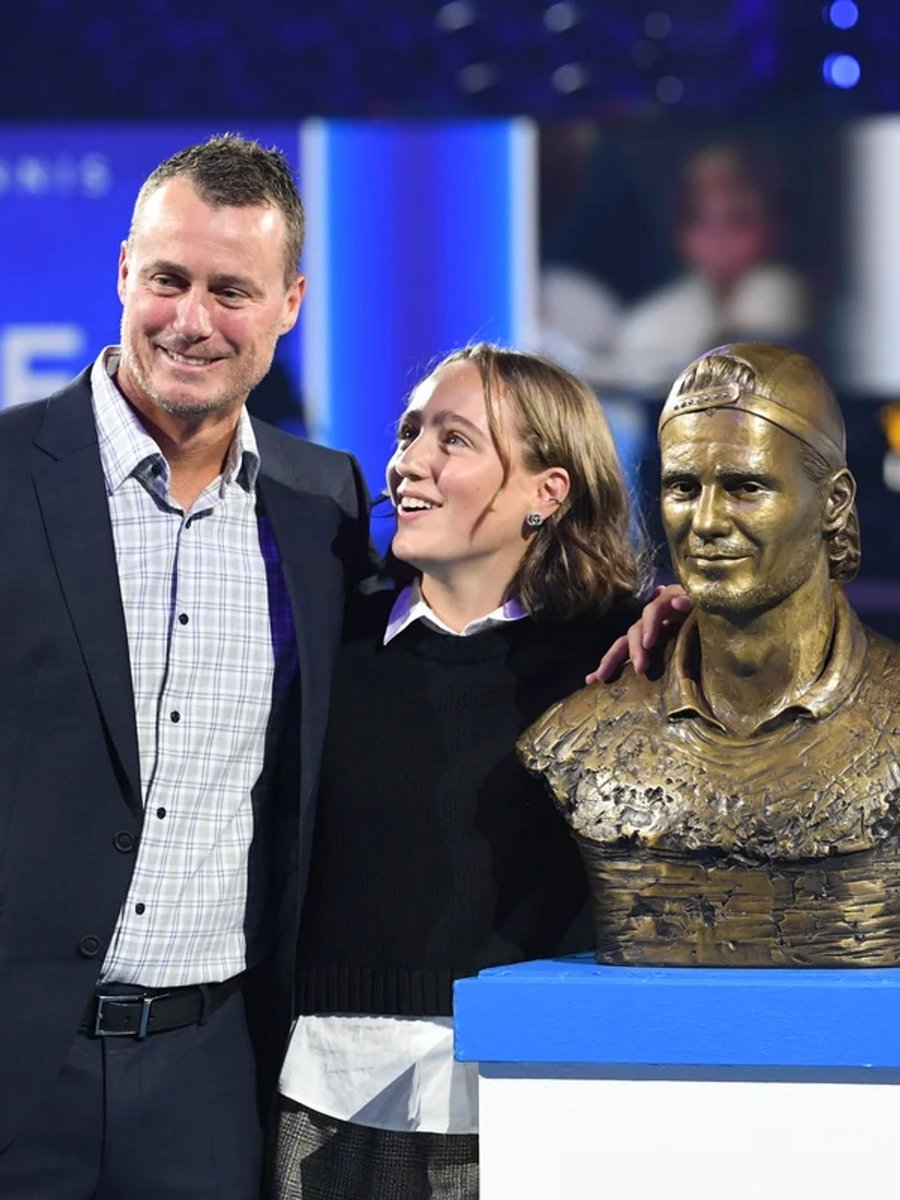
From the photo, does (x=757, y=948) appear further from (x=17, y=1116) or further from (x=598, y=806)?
(x=17, y=1116)

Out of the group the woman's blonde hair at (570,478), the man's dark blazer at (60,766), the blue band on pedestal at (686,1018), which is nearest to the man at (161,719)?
the man's dark blazer at (60,766)

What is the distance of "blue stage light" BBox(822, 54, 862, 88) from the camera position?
4648mm

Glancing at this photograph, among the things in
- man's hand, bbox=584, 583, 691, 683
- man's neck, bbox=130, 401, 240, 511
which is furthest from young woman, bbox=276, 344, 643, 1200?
man's neck, bbox=130, 401, 240, 511

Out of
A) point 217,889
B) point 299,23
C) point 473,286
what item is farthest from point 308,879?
point 299,23

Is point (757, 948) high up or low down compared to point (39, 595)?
down

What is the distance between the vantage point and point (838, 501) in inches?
79.0

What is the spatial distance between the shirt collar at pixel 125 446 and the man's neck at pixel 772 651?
0.64m

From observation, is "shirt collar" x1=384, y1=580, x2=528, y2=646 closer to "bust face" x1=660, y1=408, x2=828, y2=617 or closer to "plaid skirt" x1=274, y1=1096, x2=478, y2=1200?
"bust face" x1=660, y1=408, x2=828, y2=617

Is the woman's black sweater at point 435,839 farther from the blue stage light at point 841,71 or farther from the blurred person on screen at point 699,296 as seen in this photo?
the blue stage light at point 841,71

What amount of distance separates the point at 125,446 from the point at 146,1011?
0.65m

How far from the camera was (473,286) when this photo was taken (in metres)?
4.12

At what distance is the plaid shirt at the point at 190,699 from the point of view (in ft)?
7.13

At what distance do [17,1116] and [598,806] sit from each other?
0.71 m

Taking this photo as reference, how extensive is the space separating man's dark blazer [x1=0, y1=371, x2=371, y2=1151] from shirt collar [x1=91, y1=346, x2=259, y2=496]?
35mm
